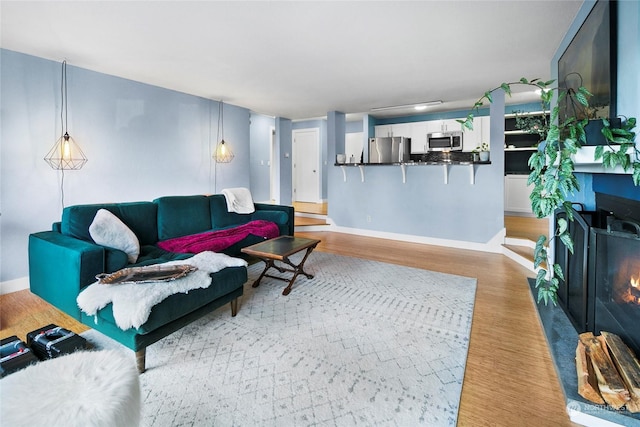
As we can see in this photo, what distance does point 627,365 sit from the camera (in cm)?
139

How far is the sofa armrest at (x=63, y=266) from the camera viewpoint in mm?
2055

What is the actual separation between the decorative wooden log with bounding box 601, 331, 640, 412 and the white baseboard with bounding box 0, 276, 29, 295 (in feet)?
15.3

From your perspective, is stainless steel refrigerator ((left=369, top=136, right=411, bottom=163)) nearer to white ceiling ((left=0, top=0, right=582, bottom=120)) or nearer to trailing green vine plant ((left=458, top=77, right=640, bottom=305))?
white ceiling ((left=0, top=0, right=582, bottom=120))

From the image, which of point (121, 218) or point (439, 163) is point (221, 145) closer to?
point (121, 218)

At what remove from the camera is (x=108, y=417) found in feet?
3.00

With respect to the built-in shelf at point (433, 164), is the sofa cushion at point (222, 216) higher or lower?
lower

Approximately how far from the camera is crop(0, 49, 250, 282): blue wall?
296 cm

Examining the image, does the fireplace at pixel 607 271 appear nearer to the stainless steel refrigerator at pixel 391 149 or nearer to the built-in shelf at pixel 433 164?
the built-in shelf at pixel 433 164

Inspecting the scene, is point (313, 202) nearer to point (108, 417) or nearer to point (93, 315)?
point (93, 315)

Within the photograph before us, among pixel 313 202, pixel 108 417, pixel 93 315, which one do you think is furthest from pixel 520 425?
pixel 313 202

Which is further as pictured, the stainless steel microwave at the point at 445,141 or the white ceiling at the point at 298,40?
the stainless steel microwave at the point at 445,141

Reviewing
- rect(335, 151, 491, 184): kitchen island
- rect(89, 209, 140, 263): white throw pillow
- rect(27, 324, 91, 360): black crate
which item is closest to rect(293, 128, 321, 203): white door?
rect(335, 151, 491, 184): kitchen island

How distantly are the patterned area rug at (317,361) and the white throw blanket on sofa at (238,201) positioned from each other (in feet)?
5.52

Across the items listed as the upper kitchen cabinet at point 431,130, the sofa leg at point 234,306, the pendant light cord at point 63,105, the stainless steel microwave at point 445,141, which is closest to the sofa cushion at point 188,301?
the sofa leg at point 234,306
